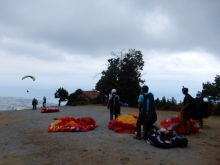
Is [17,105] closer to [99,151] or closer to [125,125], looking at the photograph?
[125,125]

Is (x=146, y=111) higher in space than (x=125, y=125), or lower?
higher

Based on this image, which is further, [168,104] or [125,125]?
[168,104]

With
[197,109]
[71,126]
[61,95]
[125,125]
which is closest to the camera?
[197,109]

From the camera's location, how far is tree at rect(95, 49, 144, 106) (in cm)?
2744

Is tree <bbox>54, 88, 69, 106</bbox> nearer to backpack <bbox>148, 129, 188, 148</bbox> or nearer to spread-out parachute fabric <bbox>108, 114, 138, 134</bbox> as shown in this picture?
spread-out parachute fabric <bbox>108, 114, 138, 134</bbox>

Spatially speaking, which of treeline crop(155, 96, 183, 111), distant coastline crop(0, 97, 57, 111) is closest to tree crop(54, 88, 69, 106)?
distant coastline crop(0, 97, 57, 111)

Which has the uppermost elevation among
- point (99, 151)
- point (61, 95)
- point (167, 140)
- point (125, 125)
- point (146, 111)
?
point (61, 95)

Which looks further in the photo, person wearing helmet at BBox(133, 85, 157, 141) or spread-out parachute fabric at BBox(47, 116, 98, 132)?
spread-out parachute fabric at BBox(47, 116, 98, 132)

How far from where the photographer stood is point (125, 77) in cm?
2775

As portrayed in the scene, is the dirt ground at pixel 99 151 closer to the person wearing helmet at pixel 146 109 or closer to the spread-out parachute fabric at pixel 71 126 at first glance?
the person wearing helmet at pixel 146 109

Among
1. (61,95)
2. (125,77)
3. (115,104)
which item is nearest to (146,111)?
(115,104)

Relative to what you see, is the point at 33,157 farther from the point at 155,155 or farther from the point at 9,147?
the point at 155,155

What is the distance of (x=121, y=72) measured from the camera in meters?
28.7

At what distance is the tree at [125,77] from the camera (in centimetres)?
2744
